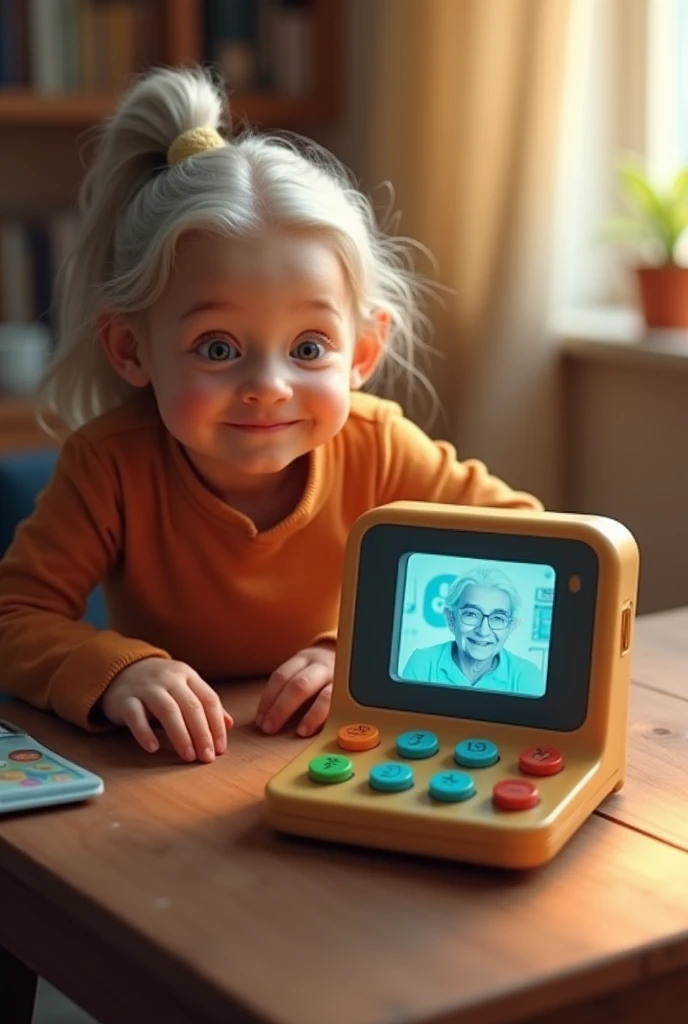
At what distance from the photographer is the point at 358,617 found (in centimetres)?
103

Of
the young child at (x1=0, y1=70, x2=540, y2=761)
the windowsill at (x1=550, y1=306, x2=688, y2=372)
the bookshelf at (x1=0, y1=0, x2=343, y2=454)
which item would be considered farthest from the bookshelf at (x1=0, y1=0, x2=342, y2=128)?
the young child at (x1=0, y1=70, x2=540, y2=761)

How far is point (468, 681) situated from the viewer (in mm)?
1003

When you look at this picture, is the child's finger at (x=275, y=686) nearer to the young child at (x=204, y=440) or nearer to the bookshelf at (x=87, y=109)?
the young child at (x=204, y=440)

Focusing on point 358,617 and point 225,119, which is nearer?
point 358,617

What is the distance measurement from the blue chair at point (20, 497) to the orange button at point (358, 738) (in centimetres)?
70

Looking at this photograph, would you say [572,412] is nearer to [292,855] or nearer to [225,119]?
[225,119]

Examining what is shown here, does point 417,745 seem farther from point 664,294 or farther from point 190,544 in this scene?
point 664,294

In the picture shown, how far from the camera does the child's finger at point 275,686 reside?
1.14 metres

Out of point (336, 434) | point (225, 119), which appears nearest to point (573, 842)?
point (336, 434)

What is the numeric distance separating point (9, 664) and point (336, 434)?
33 centimetres

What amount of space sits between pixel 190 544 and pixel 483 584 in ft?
1.28

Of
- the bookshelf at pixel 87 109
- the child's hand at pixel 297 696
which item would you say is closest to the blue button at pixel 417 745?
the child's hand at pixel 297 696

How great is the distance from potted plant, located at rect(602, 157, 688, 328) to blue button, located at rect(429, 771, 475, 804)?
1470mm

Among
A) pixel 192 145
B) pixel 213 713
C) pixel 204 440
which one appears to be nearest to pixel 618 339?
pixel 192 145
